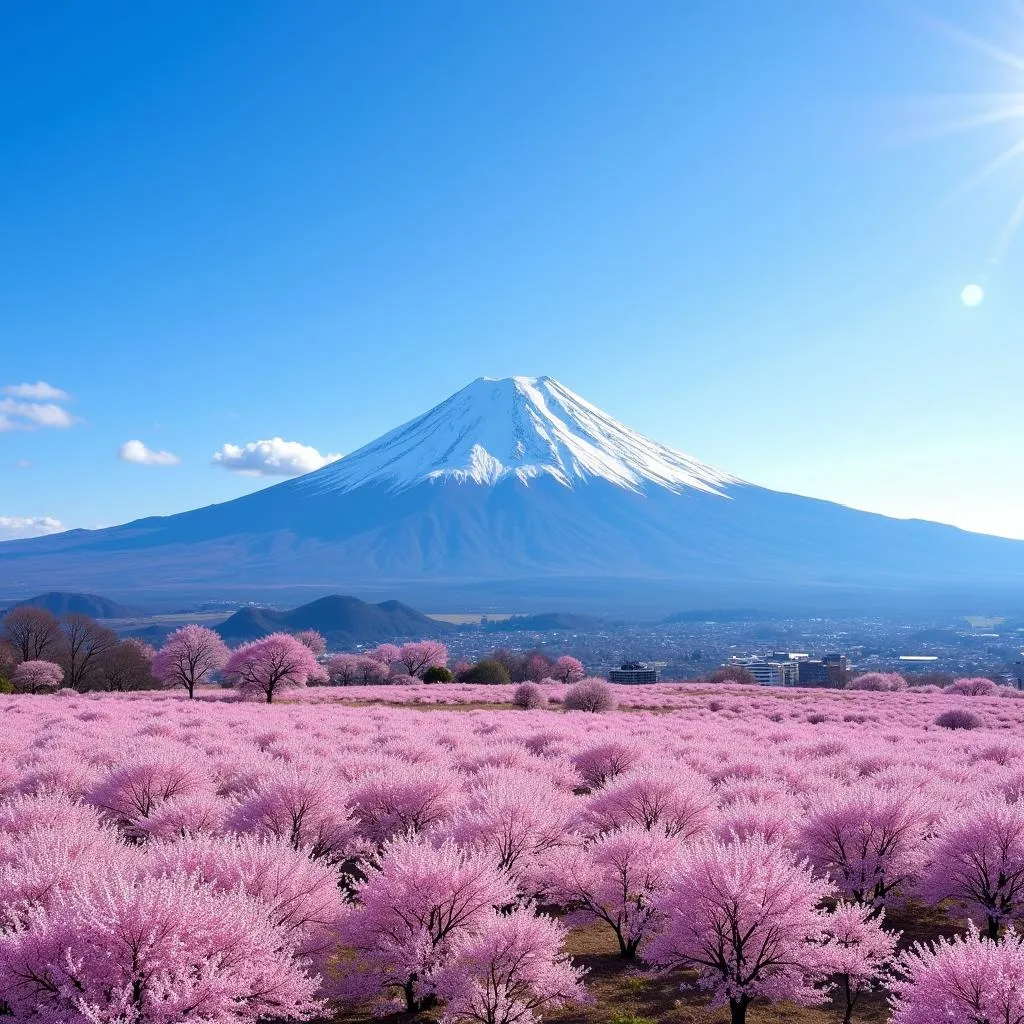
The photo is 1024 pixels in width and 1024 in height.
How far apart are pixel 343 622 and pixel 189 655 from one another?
120539 mm

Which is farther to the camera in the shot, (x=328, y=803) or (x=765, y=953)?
(x=328, y=803)

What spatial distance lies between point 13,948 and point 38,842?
2711mm

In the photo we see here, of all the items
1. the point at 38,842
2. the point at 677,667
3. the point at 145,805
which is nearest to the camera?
the point at 38,842

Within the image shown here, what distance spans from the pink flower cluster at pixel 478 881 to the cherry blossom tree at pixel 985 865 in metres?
0.03

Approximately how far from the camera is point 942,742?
2220cm

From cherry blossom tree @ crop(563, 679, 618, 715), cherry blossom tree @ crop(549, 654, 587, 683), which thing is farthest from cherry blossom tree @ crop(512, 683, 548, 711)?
cherry blossom tree @ crop(549, 654, 587, 683)

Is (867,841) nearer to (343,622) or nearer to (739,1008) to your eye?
(739,1008)

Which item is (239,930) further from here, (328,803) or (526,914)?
(328,803)

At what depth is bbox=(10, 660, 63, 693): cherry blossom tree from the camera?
46.8 meters

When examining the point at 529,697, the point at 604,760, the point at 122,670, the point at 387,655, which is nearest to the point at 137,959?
the point at 604,760

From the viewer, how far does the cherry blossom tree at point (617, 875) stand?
8.48m

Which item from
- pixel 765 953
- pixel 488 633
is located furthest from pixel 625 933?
pixel 488 633

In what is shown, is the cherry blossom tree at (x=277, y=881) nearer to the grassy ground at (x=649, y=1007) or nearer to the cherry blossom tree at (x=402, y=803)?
the grassy ground at (x=649, y=1007)

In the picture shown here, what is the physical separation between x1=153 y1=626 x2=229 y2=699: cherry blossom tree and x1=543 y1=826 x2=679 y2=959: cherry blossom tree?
132ft
